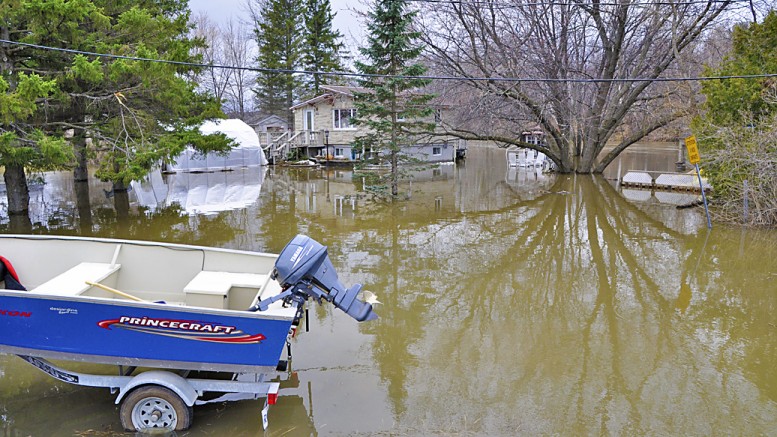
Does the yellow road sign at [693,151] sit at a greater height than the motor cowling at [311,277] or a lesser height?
greater

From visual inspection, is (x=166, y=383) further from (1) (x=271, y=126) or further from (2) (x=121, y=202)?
(1) (x=271, y=126)

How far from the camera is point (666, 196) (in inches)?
780

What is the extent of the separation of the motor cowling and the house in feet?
93.7

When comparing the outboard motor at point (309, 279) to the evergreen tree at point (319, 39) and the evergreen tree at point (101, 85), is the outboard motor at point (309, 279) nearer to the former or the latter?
the evergreen tree at point (101, 85)

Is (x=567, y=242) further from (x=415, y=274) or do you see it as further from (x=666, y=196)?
(x=666, y=196)

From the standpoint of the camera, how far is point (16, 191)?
15164 millimetres

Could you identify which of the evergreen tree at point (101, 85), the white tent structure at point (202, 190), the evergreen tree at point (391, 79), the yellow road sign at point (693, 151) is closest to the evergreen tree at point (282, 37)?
the white tent structure at point (202, 190)

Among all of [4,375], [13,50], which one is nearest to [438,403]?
[4,375]

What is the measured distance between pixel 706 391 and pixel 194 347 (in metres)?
4.89

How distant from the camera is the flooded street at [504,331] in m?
4.93

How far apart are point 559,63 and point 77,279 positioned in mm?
23477

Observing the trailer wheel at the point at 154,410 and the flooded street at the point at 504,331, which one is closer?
the trailer wheel at the point at 154,410

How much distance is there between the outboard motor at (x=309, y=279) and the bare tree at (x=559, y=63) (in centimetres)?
1885

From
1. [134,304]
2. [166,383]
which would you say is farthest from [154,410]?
[134,304]
